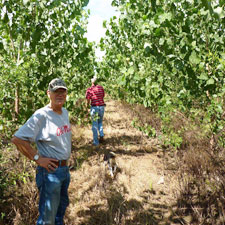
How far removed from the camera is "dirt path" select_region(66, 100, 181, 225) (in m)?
2.87

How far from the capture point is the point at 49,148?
2012mm

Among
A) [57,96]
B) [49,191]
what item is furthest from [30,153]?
[57,96]

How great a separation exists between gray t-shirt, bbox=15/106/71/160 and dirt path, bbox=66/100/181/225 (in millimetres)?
1205

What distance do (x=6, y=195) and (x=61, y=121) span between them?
5.19 feet

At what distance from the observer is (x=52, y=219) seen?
2002 mm

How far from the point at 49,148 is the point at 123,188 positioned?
6.40 feet

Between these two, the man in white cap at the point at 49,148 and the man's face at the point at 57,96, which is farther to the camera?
the man's face at the point at 57,96

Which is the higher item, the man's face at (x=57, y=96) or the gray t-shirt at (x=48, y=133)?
the man's face at (x=57, y=96)

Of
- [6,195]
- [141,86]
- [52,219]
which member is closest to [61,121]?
[52,219]

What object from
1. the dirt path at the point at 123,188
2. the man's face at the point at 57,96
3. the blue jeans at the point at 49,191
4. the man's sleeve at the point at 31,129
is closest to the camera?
the man's sleeve at the point at 31,129

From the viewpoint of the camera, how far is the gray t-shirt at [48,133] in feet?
6.19

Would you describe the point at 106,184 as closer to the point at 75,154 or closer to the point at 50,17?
the point at 75,154

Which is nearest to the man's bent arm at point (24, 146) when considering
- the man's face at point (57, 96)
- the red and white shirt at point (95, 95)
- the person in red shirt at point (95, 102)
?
the man's face at point (57, 96)

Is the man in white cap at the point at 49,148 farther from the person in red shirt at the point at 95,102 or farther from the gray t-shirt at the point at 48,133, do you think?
the person in red shirt at the point at 95,102
